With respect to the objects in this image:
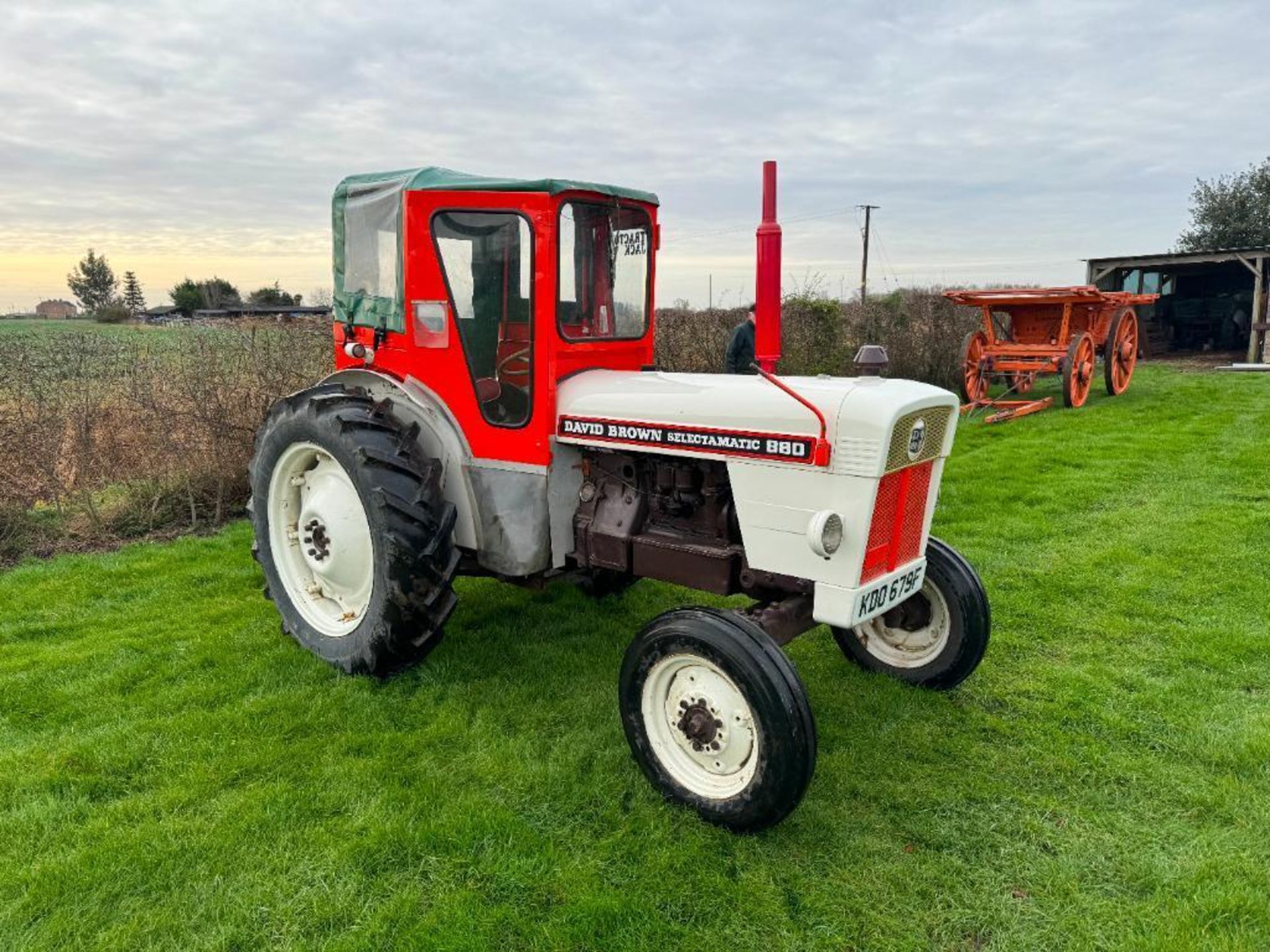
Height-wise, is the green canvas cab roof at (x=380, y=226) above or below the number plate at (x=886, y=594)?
above

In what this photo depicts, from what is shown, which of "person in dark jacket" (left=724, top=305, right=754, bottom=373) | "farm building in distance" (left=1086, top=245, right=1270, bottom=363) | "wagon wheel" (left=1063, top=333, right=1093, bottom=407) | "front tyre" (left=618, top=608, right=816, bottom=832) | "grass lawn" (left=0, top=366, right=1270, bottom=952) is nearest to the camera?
"grass lawn" (left=0, top=366, right=1270, bottom=952)

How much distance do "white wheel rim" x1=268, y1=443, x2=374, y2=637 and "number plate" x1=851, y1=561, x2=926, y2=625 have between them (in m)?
1.94

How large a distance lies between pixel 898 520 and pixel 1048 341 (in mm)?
10732

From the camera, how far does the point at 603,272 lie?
3.80m

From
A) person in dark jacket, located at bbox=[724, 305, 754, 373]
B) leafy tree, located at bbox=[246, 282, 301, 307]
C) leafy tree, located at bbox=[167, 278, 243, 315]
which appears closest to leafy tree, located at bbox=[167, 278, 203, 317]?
leafy tree, located at bbox=[167, 278, 243, 315]

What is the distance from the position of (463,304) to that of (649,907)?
7.80 ft

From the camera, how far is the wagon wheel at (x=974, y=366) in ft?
38.9

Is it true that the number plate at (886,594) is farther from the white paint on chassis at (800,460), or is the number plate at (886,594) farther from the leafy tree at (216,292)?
the leafy tree at (216,292)

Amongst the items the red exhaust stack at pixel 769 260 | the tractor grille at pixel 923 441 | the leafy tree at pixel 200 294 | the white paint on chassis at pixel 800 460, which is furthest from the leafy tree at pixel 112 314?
the tractor grille at pixel 923 441

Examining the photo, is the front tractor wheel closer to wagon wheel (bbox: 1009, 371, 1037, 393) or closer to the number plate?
the number plate

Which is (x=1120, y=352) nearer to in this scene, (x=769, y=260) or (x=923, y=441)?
(x=923, y=441)

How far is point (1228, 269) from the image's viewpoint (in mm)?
19922

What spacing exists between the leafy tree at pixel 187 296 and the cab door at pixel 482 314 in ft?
90.1

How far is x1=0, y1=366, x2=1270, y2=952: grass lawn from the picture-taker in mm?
2406
